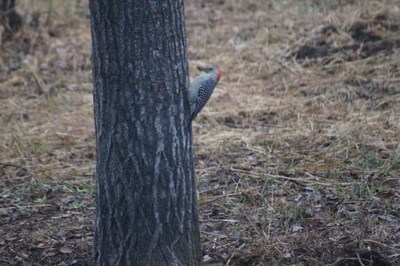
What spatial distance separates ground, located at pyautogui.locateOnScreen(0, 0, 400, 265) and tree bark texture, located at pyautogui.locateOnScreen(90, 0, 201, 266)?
62cm

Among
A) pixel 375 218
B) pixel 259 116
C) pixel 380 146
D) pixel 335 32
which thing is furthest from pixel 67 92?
pixel 375 218

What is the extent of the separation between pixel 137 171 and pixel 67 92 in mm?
4992

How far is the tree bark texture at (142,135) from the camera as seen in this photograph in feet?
13.4

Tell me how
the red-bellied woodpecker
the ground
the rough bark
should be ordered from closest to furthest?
the red-bellied woodpecker, the ground, the rough bark

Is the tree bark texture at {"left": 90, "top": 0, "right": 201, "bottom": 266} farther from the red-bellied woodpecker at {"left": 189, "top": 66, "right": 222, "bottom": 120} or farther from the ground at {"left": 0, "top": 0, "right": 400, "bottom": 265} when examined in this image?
the ground at {"left": 0, "top": 0, "right": 400, "bottom": 265}

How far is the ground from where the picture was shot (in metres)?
5.13

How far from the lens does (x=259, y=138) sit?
23.3 ft

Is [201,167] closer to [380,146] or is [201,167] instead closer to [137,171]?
[380,146]

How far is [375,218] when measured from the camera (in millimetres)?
5203

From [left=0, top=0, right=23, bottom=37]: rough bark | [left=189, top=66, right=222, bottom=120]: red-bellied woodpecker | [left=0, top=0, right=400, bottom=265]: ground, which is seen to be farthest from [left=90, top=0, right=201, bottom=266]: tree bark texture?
[left=0, top=0, right=23, bottom=37]: rough bark

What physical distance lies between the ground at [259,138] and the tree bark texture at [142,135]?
0.62 m

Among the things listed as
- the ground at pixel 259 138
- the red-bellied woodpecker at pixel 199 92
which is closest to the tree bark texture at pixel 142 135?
the red-bellied woodpecker at pixel 199 92

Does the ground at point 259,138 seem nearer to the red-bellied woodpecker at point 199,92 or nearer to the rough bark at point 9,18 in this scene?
the rough bark at point 9,18

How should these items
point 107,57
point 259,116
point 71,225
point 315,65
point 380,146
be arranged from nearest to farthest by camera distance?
point 107,57 → point 71,225 → point 380,146 → point 259,116 → point 315,65
